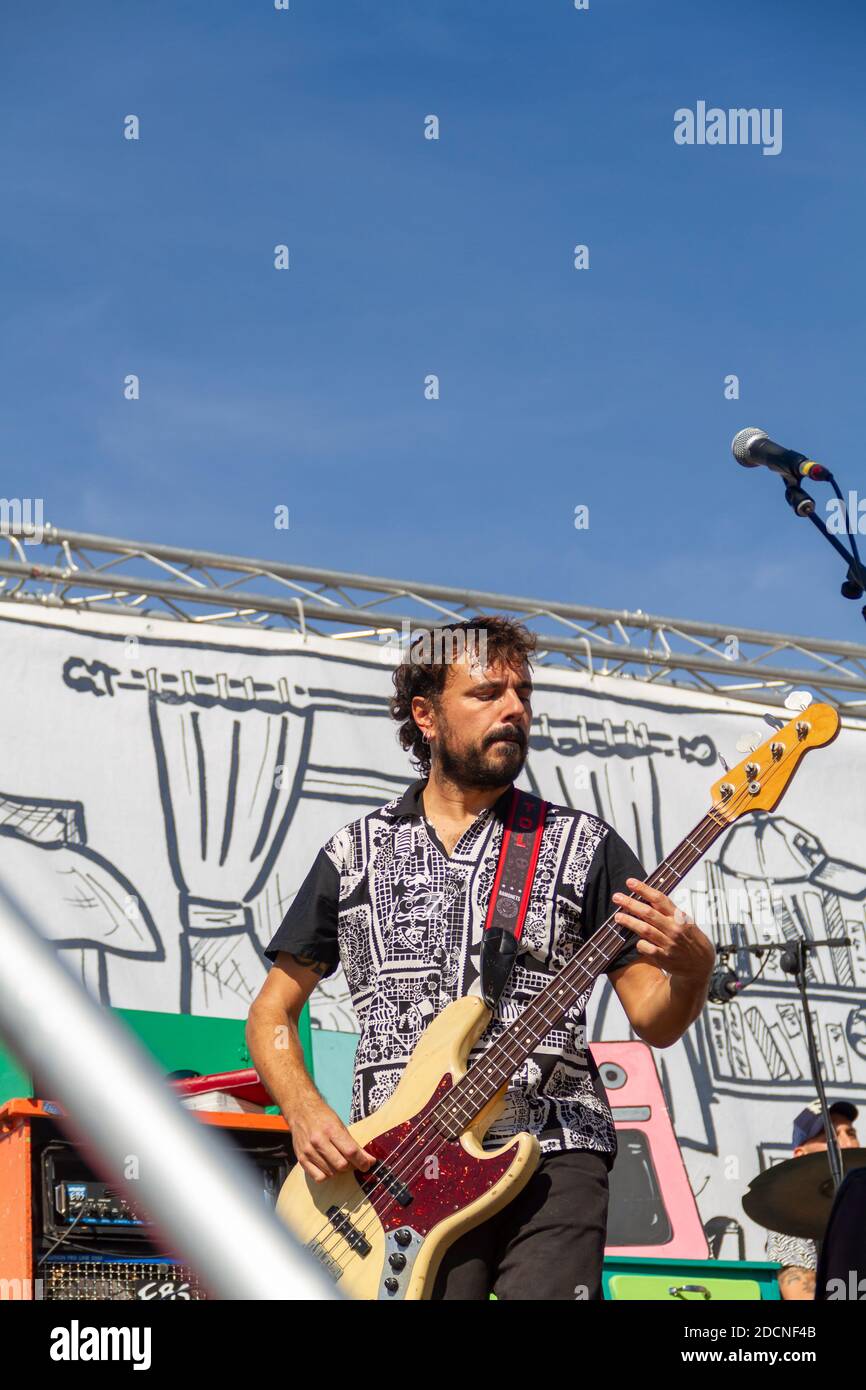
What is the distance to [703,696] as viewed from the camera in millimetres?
8633

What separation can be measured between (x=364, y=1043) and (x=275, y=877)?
453cm

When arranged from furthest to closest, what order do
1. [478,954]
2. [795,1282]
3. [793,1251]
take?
[793,1251] < [795,1282] < [478,954]

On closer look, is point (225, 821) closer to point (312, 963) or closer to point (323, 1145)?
point (312, 963)

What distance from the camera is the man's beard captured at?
3.04 meters

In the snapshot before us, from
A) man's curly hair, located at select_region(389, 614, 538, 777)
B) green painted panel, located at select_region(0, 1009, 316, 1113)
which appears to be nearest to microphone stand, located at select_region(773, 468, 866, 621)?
man's curly hair, located at select_region(389, 614, 538, 777)

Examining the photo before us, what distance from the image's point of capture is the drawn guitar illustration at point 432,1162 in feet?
8.52

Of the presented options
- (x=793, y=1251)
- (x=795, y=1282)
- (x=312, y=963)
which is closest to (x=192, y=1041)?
(x=312, y=963)

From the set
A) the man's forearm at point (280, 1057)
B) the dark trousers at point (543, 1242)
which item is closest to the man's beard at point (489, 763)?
the man's forearm at point (280, 1057)

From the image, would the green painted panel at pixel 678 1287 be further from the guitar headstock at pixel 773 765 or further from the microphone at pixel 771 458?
the microphone at pixel 771 458

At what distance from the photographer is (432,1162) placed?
8.72ft

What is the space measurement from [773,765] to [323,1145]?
1.21 m

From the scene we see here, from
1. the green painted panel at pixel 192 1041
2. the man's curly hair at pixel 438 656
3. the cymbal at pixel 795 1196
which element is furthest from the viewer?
the cymbal at pixel 795 1196

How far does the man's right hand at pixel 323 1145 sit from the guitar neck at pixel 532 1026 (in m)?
0.17
